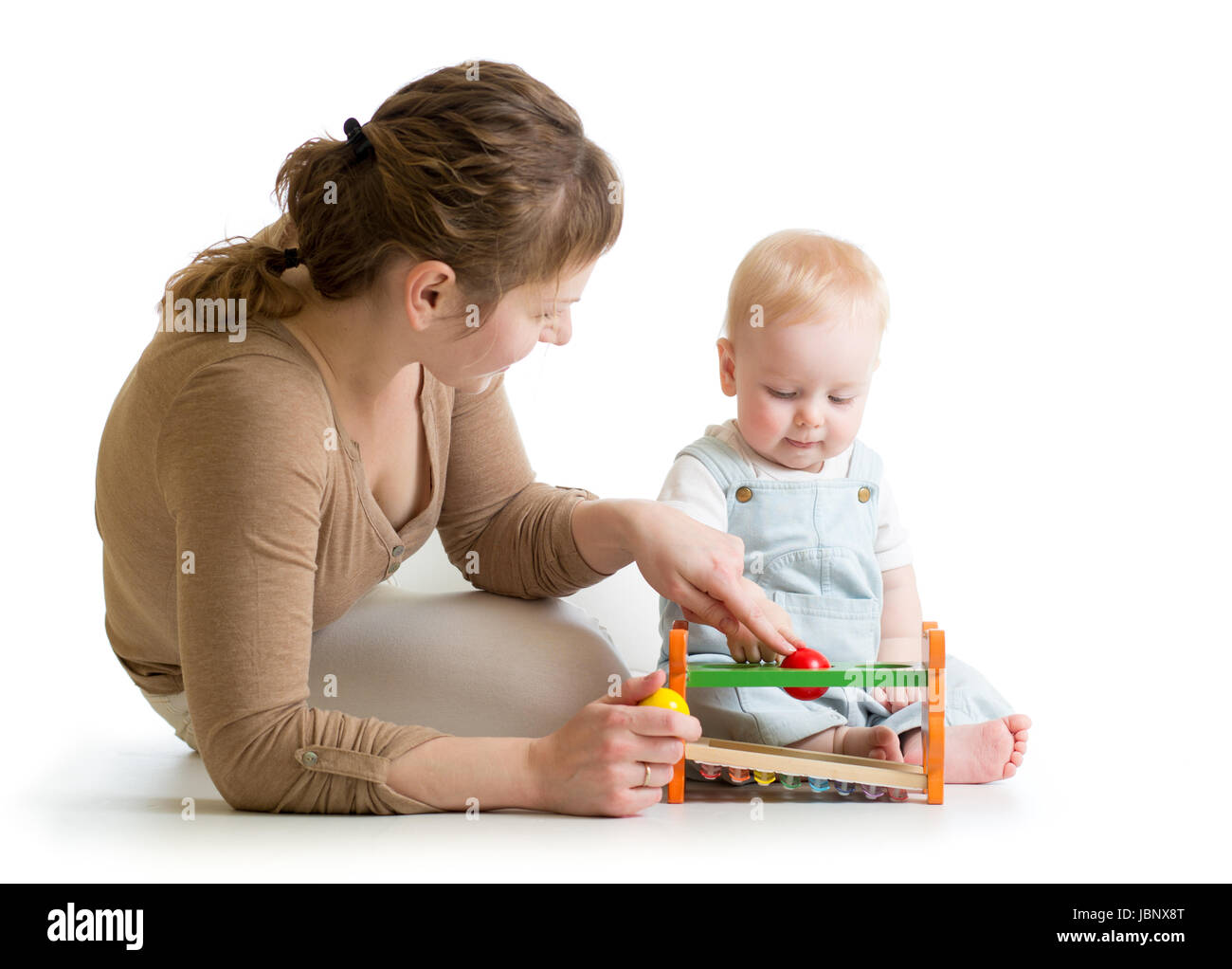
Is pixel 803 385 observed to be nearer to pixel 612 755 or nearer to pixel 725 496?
pixel 725 496

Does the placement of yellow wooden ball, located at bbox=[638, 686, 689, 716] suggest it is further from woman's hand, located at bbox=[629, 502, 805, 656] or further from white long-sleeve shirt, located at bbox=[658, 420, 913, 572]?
white long-sleeve shirt, located at bbox=[658, 420, 913, 572]

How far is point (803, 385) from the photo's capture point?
5.84ft

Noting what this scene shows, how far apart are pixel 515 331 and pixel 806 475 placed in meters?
0.58

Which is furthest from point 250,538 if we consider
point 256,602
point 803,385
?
point 803,385

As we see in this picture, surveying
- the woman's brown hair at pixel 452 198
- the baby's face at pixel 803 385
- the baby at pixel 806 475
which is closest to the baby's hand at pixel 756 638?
the baby at pixel 806 475

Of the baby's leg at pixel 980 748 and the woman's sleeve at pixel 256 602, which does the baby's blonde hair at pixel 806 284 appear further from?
the woman's sleeve at pixel 256 602

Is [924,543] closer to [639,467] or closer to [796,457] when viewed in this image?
[639,467]

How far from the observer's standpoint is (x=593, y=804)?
1354 mm

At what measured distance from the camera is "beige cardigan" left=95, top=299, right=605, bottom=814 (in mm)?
1307

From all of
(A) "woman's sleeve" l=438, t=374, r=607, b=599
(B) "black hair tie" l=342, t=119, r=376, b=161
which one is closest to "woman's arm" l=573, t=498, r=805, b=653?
(A) "woman's sleeve" l=438, t=374, r=607, b=599

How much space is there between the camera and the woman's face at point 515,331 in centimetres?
143

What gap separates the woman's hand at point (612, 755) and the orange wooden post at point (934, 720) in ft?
0.95
